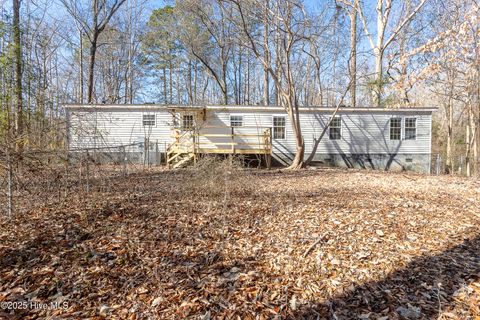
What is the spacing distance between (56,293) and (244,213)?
2.69 meters

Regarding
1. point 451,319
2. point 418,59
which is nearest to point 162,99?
point 418,59

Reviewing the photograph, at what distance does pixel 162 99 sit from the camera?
79.0ft

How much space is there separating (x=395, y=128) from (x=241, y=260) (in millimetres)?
14450

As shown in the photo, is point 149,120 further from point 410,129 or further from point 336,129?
point 410,129

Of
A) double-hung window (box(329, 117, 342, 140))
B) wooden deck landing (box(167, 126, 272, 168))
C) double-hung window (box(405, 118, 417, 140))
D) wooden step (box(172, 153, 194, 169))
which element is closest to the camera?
wooden step (box(172, 153, 194, 169))

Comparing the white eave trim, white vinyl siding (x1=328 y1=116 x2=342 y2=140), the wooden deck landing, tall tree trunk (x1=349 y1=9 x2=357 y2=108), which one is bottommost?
the wooden deck landing

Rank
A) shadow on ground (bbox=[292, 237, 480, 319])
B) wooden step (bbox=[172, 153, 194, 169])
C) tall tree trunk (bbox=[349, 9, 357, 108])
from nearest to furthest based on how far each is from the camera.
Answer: shadow on ground (bbox=[292, 237, 480, 319])
wooden step (bbox=[172, 153, 194, 169])
tall tree trunk (bbox=[349, 9, 357, 108])

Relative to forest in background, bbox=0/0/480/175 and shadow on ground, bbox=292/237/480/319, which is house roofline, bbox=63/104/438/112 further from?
shadow on ground, bbox=292/237/480/319

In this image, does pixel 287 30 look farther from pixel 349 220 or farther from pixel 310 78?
pixel 310 78

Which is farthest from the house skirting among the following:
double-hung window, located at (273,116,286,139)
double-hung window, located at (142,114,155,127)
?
double-hung window, located at (142,114,155,127)

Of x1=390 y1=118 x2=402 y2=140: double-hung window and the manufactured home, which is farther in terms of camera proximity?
x1=390 y1=118 x2=402 y2=140: double-hung window

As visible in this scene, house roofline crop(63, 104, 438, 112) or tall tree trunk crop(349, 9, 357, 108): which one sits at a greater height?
tall tree trunk crop(349, 9, 357, 108)

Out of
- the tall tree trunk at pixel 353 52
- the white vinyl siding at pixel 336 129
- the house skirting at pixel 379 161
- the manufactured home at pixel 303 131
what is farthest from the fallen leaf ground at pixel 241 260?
the white vinyl siding at pixel 336 129

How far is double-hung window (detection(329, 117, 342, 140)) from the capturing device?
14.2m
